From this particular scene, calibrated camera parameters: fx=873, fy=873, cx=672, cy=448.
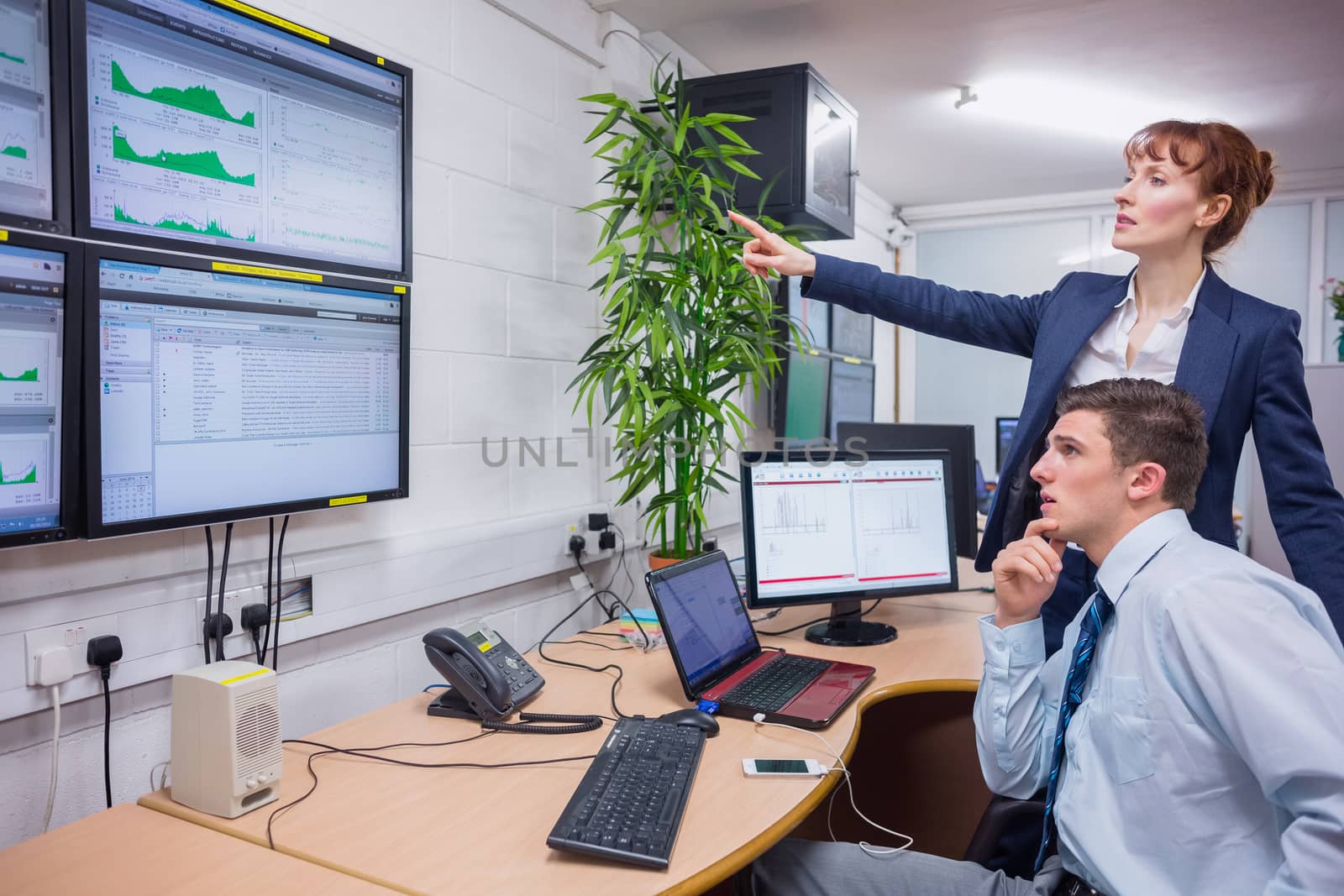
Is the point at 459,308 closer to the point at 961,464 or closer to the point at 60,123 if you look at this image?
the point at 60,123

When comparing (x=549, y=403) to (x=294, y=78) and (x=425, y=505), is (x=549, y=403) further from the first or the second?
(x=294, y=78)

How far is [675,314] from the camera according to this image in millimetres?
2225

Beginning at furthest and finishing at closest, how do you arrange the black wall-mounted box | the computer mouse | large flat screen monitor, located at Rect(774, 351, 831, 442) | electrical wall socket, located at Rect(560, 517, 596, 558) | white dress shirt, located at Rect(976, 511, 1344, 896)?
large flat screen monitor, located at Rect(774, 351, 831, 442), the black wall-mounted box, electrical wall socket, located at Rect(560, 517, 596, 558), the computer mouse, white dress shirt, located at Rect(976, 511, 1344, 896)

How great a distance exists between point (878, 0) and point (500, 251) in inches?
62.6

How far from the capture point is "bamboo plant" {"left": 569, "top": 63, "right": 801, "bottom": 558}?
2.24 metres

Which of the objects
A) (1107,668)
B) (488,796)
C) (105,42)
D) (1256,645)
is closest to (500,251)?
(105,42)

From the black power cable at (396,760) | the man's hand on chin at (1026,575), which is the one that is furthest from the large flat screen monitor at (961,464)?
the black power cable at (396,760)

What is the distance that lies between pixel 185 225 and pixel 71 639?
692 mm

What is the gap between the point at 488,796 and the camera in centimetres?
125

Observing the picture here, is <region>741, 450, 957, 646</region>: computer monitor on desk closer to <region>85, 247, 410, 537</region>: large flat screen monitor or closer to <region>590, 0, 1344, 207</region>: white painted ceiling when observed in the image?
<region>85, 247, 410, 537</region>: large flat screen monitor

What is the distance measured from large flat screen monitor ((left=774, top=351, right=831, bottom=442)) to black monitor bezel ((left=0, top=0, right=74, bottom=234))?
9.29 feet

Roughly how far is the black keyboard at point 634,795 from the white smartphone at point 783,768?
82mm

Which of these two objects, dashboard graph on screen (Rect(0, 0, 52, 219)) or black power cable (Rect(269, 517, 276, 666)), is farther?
black power cable (Rect(269, 517, 276, 666))

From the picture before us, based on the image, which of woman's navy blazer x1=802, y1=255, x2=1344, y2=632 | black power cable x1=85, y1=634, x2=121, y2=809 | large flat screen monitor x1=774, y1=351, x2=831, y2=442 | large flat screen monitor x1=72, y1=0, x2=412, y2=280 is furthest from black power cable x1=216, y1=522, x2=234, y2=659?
large flat screen monitor x1=774, y1=351, x2=831, y2=442
